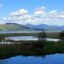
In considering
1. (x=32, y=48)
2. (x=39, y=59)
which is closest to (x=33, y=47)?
(x=32, y=48)

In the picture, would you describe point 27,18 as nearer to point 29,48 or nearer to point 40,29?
point 40,29

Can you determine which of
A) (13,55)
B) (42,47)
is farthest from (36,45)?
(13,55)

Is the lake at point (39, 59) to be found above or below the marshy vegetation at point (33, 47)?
below

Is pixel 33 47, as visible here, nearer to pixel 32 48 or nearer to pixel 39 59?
pixel 32 48

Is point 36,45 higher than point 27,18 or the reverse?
the reverse

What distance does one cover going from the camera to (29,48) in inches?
123

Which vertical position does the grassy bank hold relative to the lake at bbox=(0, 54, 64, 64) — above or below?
above

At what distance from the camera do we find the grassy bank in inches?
121

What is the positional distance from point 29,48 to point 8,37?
37 cm

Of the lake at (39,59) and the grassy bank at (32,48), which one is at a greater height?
the grassy bank at (32,48)

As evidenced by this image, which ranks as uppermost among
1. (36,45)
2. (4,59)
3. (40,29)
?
(40,29)

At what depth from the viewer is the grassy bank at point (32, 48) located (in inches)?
121

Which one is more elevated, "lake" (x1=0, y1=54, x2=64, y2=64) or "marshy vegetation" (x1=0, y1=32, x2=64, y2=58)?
"marshy vegetation" (x1=0, y1=32, x2=64, y2=58)

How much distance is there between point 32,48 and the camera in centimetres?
313
